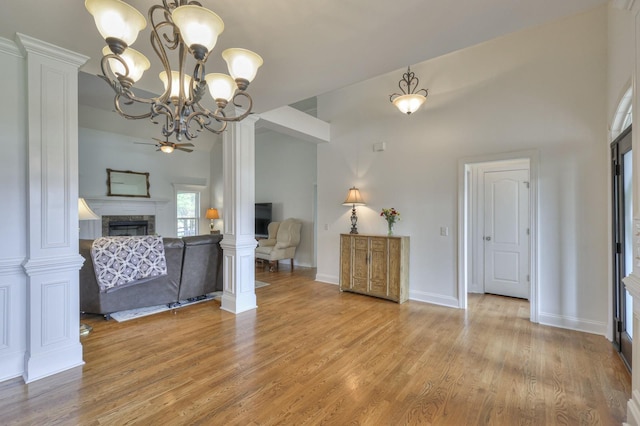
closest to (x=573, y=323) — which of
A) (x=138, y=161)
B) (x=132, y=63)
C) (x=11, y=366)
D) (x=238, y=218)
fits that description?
(x=238, y=218)

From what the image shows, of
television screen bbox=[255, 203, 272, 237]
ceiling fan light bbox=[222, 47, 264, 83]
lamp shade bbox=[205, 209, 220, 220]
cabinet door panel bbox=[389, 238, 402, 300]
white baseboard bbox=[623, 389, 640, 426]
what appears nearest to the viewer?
white baseboard bbox=[623, 389, 640, 426]

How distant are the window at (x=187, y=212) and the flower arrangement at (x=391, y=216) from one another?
20.0ft

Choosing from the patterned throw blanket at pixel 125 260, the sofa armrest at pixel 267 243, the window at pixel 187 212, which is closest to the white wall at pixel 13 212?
the patterned throw blanket at pixel 125 260

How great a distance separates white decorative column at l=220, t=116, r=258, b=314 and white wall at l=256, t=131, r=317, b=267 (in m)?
3.03

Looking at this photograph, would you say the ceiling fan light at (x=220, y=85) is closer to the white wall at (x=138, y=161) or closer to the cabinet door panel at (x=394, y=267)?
the cabinet door panel at (x=394, y=267)

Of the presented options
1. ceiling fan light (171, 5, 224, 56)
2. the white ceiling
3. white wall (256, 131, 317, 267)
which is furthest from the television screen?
ceiling fan light (171, 5, 224, 56)

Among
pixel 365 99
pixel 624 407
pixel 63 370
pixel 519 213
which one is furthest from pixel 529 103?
pixel 63 370

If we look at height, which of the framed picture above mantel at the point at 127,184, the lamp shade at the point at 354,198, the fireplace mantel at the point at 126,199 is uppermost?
the framed picture above mantel at the point at 127,184

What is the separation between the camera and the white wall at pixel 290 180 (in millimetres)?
6934

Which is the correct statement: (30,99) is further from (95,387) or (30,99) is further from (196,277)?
(196,277)

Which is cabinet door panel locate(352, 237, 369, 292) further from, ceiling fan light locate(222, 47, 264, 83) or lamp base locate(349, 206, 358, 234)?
ceiling fan light locate(222, 47, 264, 83)

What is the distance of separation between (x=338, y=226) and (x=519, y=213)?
2.85m

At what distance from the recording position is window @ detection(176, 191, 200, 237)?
8.24 meters

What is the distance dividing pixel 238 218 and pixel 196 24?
2.60 m
